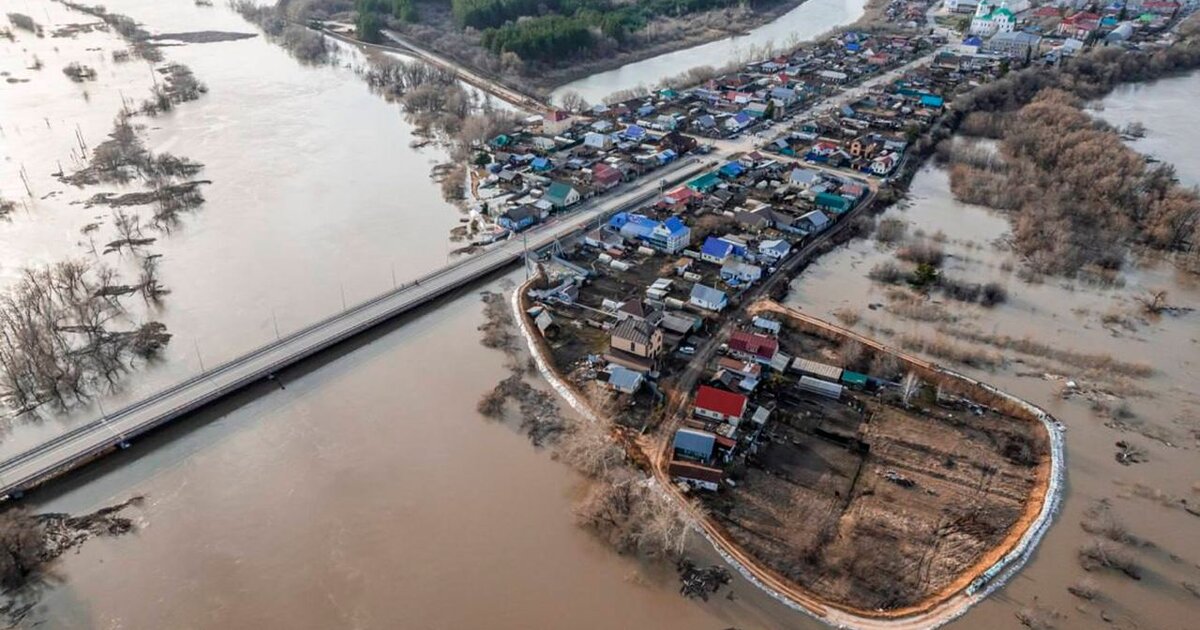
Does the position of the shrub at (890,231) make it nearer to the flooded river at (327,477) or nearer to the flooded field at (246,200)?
the flooded river at (327,477)

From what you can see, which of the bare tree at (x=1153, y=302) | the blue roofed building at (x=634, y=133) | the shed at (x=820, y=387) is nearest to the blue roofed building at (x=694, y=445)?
the shed at (x=820, y=387)

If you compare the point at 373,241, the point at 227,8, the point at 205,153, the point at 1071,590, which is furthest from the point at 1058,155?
the point at 227,8

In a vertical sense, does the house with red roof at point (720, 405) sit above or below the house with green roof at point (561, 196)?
below

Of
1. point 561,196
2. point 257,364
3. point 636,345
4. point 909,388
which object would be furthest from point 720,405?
point 561,196

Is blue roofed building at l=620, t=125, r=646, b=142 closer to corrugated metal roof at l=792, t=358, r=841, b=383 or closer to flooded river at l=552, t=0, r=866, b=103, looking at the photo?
flooded river at l=552, t=0, r=866, b=103

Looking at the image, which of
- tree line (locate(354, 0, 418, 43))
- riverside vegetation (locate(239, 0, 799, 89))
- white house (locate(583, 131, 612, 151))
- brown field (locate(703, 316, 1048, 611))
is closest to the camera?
brown field (locate(703, 316, 1048, 611))

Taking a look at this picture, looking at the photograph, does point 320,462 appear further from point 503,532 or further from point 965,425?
point 965,425

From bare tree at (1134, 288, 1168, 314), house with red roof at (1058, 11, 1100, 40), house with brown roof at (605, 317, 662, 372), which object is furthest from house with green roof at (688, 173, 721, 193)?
house with red roof at (1058, 11, 1100, 40)

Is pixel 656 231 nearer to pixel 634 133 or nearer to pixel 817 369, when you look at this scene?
pixel 817 369
